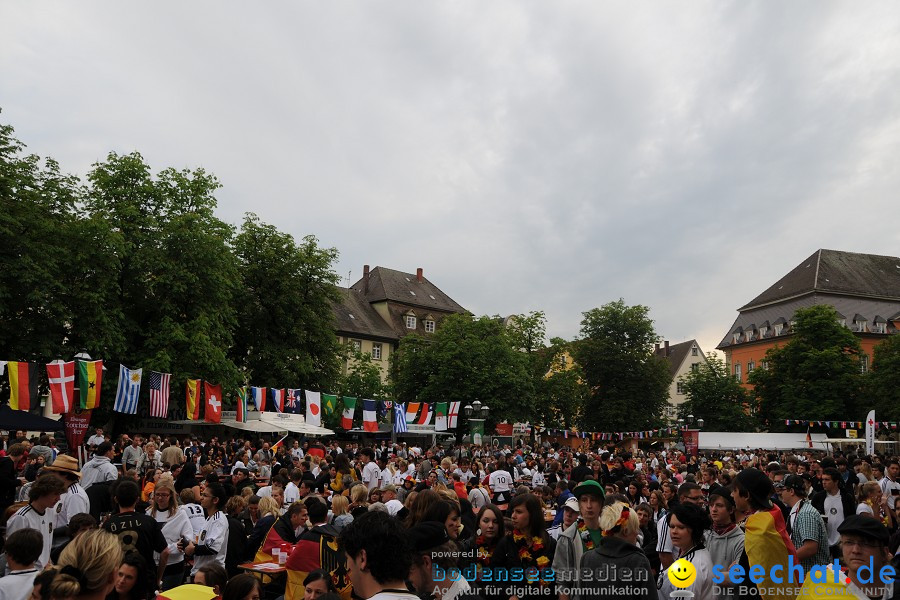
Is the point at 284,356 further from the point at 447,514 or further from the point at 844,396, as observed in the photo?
the point at 844,396

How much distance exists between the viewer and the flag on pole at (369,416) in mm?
30375

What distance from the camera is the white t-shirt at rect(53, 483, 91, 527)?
8125mm

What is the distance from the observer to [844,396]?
191 feet

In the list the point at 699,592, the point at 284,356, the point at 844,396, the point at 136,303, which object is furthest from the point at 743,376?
the point at 699,592

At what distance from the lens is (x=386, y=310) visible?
71.3m

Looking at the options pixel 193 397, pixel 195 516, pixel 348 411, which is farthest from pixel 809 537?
pixel 348 411

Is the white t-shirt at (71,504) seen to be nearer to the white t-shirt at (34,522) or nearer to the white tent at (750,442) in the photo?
the white t-shirt at (34,522)

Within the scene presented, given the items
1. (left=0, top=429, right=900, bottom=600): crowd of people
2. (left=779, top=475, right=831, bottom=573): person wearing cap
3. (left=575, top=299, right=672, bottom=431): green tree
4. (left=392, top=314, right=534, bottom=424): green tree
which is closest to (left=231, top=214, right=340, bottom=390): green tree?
(left=392, top=314, right=534, bottom=424): green tree

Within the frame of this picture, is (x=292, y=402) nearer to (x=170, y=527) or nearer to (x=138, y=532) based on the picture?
(x=170, y=527)

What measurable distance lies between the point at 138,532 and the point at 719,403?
68.2m

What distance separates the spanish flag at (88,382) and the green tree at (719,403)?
59.9 metres

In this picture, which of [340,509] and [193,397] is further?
[193,397]

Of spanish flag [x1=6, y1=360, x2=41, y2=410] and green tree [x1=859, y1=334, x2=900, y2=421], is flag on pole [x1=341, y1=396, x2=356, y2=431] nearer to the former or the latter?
spanish flag [x1=6, y1=360, x2=41, y2=410]

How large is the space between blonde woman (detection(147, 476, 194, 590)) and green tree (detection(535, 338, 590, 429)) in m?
51.0
